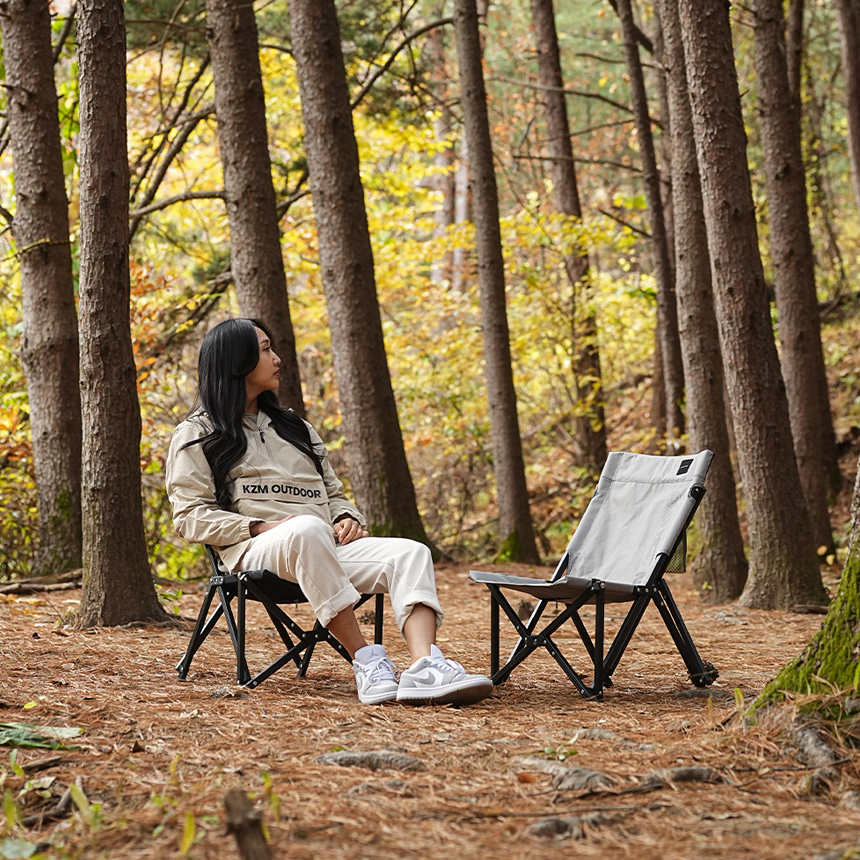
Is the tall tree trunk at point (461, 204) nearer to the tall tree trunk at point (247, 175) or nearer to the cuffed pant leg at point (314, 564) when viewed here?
the tall tree trunk at point (247, 175)

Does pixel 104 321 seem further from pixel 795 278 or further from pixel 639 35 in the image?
pixel 639 35

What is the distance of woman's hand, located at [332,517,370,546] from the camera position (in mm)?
3752

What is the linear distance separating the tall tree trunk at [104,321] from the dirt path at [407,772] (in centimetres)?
65

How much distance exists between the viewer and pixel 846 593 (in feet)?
8.57

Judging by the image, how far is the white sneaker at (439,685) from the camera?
3174mm

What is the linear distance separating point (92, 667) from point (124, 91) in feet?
8.89

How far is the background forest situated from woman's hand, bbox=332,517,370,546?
425cm

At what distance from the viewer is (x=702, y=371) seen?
676cm

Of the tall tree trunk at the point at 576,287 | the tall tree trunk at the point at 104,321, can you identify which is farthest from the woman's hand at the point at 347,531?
the tall tree trunk at the point at 576,287

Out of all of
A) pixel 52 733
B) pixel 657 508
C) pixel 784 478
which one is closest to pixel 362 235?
pixel 784 478

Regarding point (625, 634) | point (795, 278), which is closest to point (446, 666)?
point (625, 634)

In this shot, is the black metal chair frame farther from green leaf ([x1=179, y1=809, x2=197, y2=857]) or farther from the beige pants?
green leaf ([x1=179, y1=809, x2=197, y2=857])

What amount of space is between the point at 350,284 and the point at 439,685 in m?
4.55

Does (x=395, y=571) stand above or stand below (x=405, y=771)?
above
